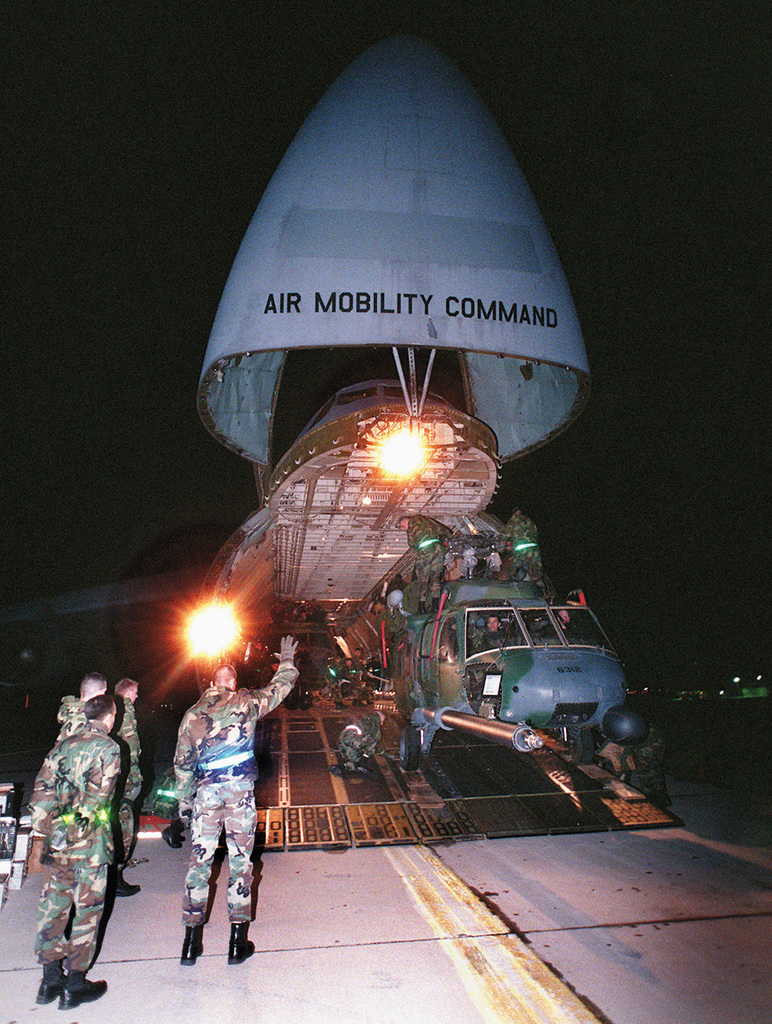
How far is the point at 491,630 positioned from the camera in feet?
29.1

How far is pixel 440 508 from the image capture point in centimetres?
1396

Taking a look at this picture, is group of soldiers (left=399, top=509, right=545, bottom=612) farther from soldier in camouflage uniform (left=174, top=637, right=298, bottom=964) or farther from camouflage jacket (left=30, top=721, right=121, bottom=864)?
camouflage jacket (left=30, top=721, right=121, bottom=864)

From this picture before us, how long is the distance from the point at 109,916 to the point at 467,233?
909 centimetres

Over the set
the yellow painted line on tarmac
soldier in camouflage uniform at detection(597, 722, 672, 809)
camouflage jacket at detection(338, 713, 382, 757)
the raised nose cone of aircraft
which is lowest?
the yellow painted line on tarmac

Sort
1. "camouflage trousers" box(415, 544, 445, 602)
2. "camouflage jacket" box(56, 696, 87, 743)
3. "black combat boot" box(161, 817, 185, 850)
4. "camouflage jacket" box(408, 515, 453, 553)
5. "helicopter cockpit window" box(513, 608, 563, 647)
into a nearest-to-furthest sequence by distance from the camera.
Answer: "camouflage jacket" box(56, 696, 87, 743)
"black combat boot" box(161, 817, 185, 850)
"helicopter cockpit window" box(513, 608, 563, 647)
"camouflage trousers" box(415, 544, 445, 602)
"camouflage jacket" box(408, 515, 453, 553)

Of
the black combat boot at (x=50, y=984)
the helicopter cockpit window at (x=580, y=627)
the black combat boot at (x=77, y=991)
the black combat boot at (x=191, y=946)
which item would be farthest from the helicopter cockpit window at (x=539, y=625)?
the black combat boot at (x=50, y=984)

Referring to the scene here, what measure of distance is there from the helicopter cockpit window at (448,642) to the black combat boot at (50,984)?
5535 millimetres

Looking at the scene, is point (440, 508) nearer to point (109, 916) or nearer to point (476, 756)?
point (476, 756)

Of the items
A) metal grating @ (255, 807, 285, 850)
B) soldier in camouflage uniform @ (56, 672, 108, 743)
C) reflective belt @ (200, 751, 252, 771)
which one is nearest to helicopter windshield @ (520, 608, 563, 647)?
metal grating @ (255, 807, 285, 850)

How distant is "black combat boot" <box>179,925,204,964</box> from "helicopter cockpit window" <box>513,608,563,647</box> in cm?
495

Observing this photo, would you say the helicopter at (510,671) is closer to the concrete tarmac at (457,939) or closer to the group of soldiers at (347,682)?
the concrete tarmac at (457,939)

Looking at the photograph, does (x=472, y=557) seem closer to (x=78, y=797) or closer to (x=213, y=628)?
(x=78, y=797)

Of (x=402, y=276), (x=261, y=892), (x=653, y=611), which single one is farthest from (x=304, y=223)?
(x=653, y=611)

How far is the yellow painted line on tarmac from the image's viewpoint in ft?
13.5
